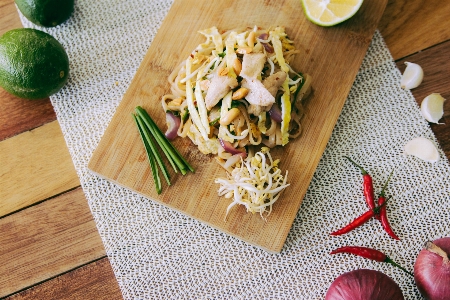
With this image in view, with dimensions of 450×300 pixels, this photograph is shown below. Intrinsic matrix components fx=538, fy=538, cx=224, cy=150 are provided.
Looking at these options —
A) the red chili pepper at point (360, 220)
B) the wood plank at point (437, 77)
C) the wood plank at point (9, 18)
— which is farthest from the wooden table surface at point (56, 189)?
the red chili pepper at point (360, 220)

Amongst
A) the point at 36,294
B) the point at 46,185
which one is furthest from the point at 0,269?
the point at 46,185

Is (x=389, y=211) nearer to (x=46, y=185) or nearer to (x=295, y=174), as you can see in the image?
(x=295, y=174)

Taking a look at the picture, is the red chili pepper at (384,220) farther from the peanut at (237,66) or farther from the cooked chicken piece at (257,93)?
the peanut at (237,66)

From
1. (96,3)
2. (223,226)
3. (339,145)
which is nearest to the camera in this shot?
(223,226)

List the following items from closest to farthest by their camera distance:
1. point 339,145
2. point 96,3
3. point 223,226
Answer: point 223,226
point 339,145
point 96,3

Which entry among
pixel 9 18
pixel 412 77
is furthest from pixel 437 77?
pixel 9 18

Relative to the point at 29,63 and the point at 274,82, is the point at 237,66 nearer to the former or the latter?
the point at 274,82

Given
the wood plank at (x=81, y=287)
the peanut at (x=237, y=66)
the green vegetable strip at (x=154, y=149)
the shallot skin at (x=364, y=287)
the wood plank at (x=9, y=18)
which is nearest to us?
the shallot skin at (x=364, y=287)

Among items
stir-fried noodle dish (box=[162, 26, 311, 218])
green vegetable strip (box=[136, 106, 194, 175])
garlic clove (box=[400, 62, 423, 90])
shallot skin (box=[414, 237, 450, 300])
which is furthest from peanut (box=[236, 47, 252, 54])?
shallot skin (box=[414, 237, 450, 300])
